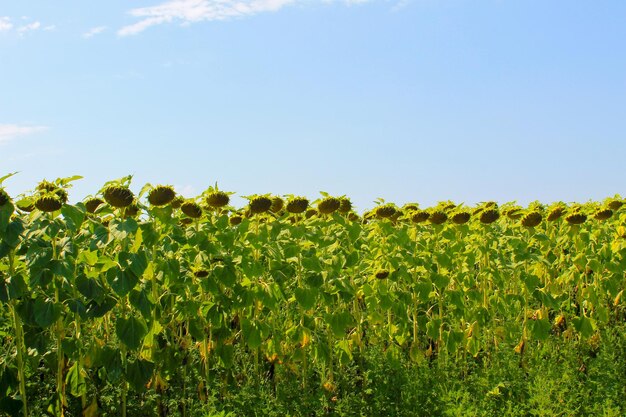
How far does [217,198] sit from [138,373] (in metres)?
1.31

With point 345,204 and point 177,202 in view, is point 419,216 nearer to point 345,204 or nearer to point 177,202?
point 345,204

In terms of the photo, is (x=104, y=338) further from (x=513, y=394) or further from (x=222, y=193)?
(x=513, y=394)

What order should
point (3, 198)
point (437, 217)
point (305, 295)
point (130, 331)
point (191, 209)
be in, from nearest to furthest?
point (3, 198), point (130, 331), point (191, 209), point (305, 295), point (437, 217)

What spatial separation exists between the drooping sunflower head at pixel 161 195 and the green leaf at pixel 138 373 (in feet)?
3.49

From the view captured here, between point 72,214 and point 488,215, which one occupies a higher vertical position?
point 72,214

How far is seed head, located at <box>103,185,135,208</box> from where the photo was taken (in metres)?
4.34

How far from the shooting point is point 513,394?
5426mm

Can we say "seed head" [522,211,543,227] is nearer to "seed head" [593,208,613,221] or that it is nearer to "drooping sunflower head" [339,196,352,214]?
"seed head" [593,208,613,221]

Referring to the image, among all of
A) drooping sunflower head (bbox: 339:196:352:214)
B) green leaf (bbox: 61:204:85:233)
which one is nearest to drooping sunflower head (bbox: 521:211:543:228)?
drooping sunflower head (bbox: 339:196:352:214)

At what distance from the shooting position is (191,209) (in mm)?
4965

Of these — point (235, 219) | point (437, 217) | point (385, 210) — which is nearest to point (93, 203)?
point (235, 219)

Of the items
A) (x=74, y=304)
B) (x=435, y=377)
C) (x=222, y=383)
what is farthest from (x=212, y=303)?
(x=435, y=377)

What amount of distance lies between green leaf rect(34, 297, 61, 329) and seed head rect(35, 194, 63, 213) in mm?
585

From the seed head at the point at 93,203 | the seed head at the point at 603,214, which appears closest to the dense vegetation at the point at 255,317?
the seed head at the point at 93,203
